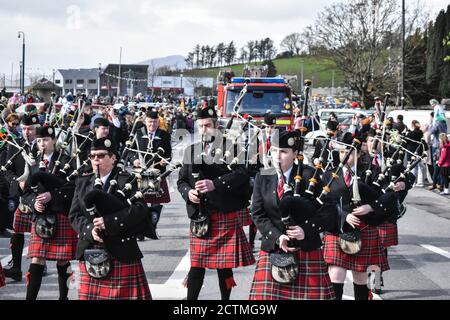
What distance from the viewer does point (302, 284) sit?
4.55 meters

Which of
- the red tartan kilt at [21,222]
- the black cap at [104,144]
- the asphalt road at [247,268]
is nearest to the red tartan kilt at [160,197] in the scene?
the asphalt road at [247,268]

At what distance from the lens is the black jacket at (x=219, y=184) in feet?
19.6

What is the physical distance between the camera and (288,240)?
452cm

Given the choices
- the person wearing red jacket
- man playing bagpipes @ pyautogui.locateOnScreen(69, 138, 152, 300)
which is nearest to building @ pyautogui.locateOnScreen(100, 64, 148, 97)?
the person wearing red jacket

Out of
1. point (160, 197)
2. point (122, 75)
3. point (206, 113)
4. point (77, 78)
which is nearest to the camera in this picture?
point (206, 113)

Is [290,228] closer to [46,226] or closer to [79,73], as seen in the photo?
[46,226]

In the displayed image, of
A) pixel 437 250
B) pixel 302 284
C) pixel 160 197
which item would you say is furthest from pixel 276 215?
pixel 437 250

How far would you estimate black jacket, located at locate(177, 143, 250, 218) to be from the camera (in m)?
5.98

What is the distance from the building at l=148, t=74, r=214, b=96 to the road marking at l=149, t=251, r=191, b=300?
77018mm

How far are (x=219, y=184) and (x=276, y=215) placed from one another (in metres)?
1.33

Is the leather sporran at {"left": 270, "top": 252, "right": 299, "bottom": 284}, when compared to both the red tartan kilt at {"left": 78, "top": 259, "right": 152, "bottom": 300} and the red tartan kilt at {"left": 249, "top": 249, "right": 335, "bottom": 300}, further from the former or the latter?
the red tartan kilt at {"left": 78, "top": 259, "right": 152, "bottom": 300}

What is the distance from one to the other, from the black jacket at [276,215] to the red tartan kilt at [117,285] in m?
0.92

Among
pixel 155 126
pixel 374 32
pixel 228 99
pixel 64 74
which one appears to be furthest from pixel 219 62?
pixel 155 126

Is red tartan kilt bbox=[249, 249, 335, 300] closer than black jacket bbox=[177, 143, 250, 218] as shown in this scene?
Yes
